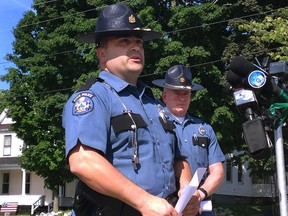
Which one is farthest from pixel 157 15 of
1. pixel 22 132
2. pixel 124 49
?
pixel 124 49

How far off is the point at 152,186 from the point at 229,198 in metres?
37.7

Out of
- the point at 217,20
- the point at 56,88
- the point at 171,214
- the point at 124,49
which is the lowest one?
the point at 171,214

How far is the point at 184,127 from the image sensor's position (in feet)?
18.5

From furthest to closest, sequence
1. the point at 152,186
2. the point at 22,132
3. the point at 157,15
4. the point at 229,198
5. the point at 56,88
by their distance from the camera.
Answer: the point at 229,198, the point at 22,132, the point at 56,88, the point at 157,15, the point at 152,186

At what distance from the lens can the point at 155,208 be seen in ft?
9.16

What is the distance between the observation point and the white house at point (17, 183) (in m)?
37.8

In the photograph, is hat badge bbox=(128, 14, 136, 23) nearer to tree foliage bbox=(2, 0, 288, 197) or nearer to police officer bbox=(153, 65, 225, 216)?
police officer bbox=(153, 65, 225, 216)

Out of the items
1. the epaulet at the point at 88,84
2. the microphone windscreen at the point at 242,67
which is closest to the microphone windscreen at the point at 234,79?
the microphone windscreen at the point at 242,67

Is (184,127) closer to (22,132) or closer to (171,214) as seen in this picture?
(171,214)

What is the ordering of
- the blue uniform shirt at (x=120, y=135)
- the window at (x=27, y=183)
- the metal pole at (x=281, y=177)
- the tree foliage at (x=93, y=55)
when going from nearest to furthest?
the blue uniform shirt at (x=120, y=135) → the metal pole at (x=281, y=177) → the tree foliage at (x=93, y=55) → the window at (x=27, y=183)

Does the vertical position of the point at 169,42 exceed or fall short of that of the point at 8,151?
it exceeds it

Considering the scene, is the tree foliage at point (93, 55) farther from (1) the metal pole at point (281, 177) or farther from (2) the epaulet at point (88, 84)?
(2) the epaulet at point (88, 84)

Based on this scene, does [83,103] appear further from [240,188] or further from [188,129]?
[240,188]

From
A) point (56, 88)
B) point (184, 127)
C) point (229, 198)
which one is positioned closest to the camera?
point (184, 127)
